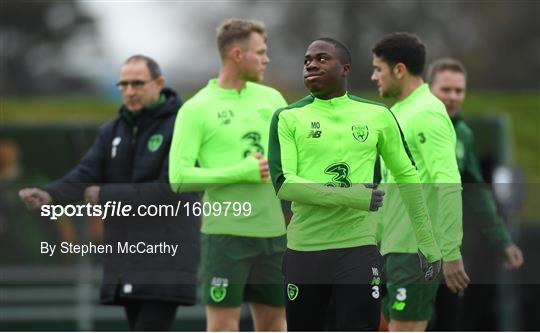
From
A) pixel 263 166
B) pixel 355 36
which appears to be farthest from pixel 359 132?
pixel 355 36

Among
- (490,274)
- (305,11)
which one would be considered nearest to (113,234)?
(490,274)

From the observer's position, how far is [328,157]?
717 cm

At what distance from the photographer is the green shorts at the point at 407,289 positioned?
8.30 metres

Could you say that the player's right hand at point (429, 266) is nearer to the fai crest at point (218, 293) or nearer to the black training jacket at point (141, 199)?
the fai crest at point (218, 293)

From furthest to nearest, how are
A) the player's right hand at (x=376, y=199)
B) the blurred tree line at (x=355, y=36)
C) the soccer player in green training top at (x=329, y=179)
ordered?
the blurred tree line at (x=355, y=36) < the soccer player in green training top at (x=329, y=179) < the player's right hand at (x=376, y=199)

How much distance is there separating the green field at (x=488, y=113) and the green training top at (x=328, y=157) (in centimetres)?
1111

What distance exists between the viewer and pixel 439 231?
8.05m

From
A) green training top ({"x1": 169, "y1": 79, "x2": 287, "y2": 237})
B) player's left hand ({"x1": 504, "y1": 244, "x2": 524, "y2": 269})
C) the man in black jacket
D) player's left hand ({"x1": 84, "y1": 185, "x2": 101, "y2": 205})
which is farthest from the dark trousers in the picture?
player's left hand ({"x1": 504, "y1": 244, "x2": 524, "y2": 269})

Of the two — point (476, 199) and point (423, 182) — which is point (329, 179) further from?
point (476, 199)

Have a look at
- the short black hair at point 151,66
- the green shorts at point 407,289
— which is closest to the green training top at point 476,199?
the green shorts at point 407,289

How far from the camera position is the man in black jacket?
8.62m

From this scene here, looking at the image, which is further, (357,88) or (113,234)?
(357,88)

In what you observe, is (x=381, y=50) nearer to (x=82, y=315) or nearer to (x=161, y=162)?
(x=161, y=162)

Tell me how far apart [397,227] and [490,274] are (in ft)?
19.2
